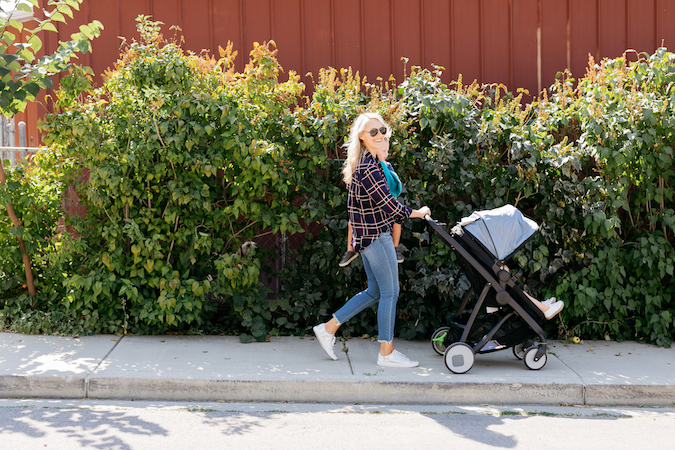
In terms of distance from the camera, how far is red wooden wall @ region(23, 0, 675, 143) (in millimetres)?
7215

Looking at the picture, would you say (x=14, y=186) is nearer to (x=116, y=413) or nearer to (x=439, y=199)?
(x=116, y=413)

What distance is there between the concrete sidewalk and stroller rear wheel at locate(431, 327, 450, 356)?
136mm

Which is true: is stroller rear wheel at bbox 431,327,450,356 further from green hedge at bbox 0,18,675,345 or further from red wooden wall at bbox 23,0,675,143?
red wooden wall at bbox 23,0,675,143

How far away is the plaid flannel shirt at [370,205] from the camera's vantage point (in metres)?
4.76

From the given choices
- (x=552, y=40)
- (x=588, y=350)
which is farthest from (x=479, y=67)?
(x=588, y=350)

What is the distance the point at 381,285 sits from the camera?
195 inches

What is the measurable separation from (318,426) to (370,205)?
169cm

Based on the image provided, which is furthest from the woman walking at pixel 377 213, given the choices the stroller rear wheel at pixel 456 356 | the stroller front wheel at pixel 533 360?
the stroller front wheel at pixel 533 360

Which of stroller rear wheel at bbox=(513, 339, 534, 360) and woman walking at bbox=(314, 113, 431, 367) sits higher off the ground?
woman walking at bbox=(314, 113, 431, 367)

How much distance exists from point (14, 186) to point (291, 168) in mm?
2527

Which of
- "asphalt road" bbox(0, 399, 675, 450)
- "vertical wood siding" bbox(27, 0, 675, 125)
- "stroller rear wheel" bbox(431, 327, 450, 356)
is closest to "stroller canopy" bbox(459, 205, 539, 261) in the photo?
"stroller rear wheel" bbox(431, 327, 450, 356)

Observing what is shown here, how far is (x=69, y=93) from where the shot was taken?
548 cm

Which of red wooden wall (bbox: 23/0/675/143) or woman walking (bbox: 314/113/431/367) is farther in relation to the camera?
red wooden wall (bbox: 23/0/675/143)

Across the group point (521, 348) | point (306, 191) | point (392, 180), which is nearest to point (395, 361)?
point (521, 348)
